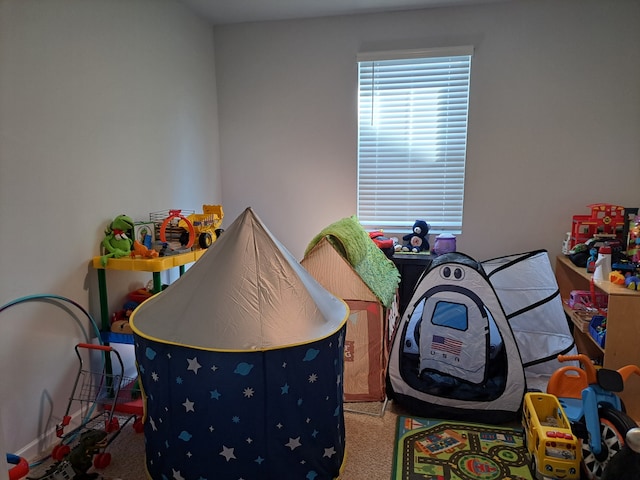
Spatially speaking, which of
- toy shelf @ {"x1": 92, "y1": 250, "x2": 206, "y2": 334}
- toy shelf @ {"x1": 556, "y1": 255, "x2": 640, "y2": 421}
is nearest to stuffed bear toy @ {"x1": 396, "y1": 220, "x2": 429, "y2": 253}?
toy shelf @ {"x1": 556, "y1": 255, "x2": 640, "y2": 421}

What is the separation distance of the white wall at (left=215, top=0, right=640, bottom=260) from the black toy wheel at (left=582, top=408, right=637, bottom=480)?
5.49ft

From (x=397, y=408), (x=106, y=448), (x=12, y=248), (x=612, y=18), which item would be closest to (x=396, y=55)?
(x=612, y=18)

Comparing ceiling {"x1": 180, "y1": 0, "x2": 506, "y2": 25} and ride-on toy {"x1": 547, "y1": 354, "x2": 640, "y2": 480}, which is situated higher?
ceiling {"x1": 180, "y1": 0, "x2": 506, "y2": 25}

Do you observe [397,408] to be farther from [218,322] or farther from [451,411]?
[218,322]

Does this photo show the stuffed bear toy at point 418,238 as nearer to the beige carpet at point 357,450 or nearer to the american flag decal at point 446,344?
the american flag decal at point 446,344

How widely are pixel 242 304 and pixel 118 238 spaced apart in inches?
43.0

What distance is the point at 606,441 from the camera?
5.32 ft

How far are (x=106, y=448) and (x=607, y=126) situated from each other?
140 inches

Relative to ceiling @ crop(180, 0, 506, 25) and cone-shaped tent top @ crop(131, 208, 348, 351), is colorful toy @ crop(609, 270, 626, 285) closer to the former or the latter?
cone-shaped tent top @ crop(131, 208, 348, 351)

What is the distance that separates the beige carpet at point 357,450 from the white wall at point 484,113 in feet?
5.22

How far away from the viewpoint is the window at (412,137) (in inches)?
123

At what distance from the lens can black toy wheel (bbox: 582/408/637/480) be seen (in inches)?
61.6

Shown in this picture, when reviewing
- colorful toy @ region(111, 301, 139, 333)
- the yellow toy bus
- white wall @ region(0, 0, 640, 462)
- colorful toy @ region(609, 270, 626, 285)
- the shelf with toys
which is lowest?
the yellow toy bus

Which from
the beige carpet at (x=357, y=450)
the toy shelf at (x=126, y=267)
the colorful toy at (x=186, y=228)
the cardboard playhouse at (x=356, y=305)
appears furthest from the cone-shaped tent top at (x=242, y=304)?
the colorful toy at (x=186, y=228)
